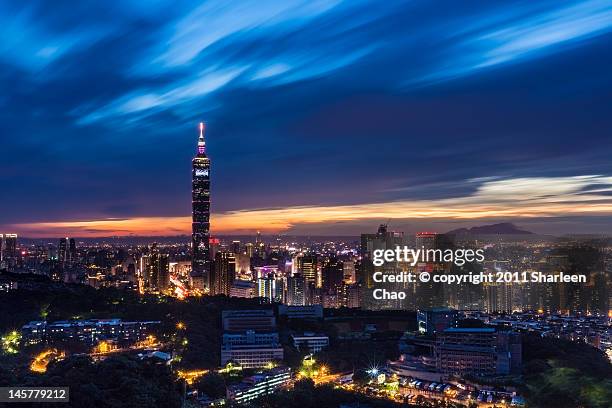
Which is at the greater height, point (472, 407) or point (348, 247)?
point (348, 247)

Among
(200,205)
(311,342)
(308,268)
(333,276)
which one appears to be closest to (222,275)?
(308,268)

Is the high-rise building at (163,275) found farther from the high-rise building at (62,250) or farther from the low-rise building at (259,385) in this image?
the low-rise building at (259,385)

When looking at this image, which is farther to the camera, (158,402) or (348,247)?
(348,247)

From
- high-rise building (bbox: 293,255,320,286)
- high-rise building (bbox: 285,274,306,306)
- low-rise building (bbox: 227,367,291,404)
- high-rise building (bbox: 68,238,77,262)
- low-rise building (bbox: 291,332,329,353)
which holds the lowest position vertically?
low-rise building (bbox: 227,367,291,404)

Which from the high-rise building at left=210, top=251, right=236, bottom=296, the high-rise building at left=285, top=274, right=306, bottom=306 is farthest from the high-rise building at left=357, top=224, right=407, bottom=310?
the high-rise building at left=210, top=251, right=236, bottom=296

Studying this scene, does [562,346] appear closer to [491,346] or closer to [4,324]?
[491,346]

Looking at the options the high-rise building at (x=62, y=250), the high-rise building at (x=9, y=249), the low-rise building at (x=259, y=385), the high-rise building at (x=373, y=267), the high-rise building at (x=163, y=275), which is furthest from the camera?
the high-rise building at (x=62, y=250)

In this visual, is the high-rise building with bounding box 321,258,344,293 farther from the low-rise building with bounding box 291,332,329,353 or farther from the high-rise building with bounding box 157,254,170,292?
the low-rise building with bounding box 291,332,329,353

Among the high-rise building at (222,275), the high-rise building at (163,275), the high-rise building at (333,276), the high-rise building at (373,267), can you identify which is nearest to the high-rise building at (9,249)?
the high-rise building at (163,275)

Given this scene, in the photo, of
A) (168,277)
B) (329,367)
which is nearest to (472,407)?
(329,367)

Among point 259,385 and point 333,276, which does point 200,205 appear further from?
point 259,385

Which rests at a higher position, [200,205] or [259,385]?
[200,205]
